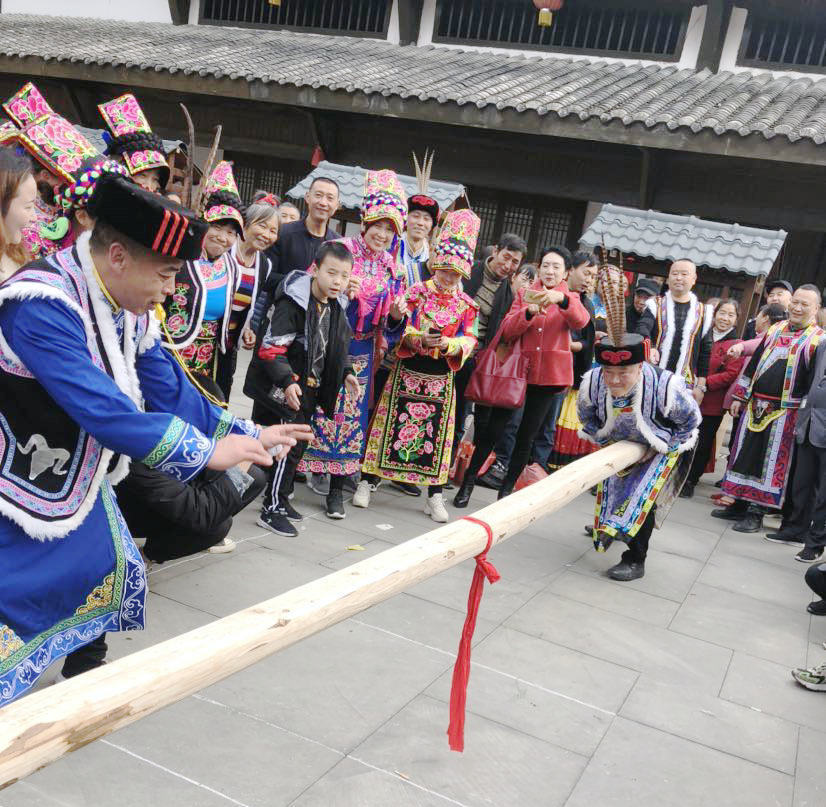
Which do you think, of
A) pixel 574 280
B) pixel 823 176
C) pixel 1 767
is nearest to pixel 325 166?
pixel 574 280

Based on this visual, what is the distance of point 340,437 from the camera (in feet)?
16.2

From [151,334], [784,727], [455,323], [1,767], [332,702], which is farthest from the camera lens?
[455,323]

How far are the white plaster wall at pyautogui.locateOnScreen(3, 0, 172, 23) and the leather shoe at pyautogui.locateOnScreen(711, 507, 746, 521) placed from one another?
38.0ft

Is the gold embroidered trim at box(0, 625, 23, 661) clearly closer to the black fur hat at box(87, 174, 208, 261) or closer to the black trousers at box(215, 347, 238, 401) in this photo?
the black fur hat at box(87, 174, 208, 261)

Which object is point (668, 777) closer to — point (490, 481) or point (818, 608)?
point (818, 608)

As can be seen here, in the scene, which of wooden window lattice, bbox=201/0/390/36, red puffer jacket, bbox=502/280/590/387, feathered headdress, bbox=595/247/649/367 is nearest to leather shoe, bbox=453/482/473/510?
red puffer jacket, bbox=502/280/590/387

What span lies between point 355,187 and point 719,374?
421 cm

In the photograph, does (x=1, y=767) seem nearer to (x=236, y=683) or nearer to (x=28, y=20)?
(x=236, y=683)

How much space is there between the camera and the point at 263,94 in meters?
9.73

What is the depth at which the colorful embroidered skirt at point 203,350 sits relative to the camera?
432 cm

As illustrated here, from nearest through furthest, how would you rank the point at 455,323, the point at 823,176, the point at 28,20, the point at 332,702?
the point at 332,702, the point at 455,323, the point at 823,176, the point at 28,20

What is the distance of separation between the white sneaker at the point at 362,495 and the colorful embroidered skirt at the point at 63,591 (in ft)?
9.24

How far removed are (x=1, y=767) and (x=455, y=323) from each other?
3945 millimetres

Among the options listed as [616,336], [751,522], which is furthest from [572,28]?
[616,336]
